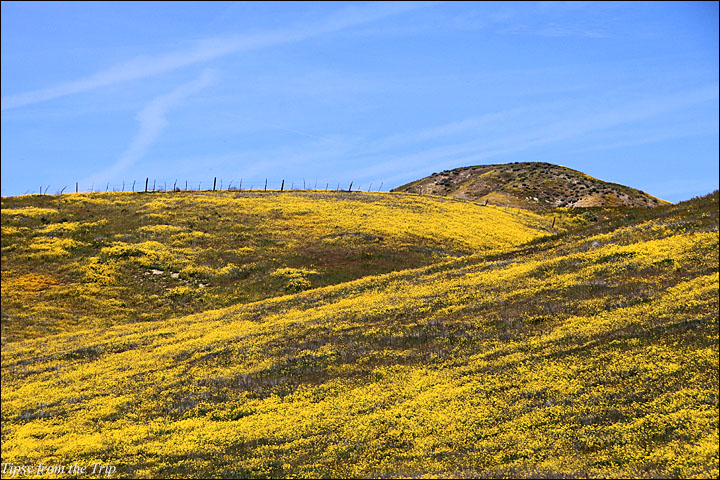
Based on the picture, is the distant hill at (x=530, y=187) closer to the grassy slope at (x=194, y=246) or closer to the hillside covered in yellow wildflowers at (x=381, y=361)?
the grassy slope at (x=194, y=246)

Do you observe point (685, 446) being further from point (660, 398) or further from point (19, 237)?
A: point (19, 237)

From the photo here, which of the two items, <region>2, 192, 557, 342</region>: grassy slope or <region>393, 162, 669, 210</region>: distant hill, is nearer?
<region>2, 192, 557, 342</region>: grassy slope

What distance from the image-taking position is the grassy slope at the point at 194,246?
5766 cm

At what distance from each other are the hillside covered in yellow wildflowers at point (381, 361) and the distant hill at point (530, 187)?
235 ft

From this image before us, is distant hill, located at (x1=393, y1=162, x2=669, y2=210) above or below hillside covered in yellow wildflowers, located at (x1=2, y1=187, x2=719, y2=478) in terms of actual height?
above

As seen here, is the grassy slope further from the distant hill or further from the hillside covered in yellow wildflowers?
the distant hill

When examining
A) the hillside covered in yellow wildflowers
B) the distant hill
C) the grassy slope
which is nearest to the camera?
the hillside covered in yellow wildflowers

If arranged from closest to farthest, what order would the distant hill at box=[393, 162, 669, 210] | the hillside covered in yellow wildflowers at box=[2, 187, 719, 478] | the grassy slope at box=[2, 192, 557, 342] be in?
the hillside covered in yellow wildflowers at box=[2, 187, 719, 478]
the grassy slope at box=[2, 192, 557, 342]
the distant hill at box=[393, 162, 669, 210]

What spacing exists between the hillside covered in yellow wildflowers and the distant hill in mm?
71506

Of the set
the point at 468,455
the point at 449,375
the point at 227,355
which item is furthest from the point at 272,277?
the point at 468,455

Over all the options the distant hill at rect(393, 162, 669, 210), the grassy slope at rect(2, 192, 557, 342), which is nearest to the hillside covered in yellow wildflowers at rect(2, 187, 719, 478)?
the grassy slope at rect(2, 192, 557, 342)

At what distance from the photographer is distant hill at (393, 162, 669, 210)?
12962 cm

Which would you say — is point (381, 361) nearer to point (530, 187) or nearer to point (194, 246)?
point (194, 246)

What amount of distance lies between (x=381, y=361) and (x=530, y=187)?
119 m
